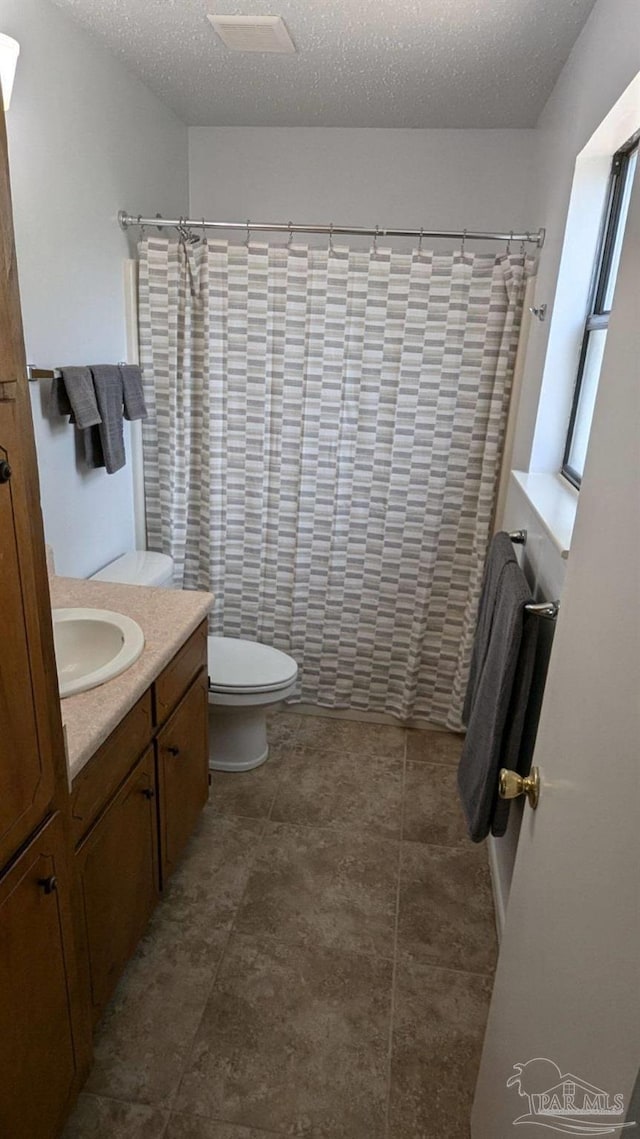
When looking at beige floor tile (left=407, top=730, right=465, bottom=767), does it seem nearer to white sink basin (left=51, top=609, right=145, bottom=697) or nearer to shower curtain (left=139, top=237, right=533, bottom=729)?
shower curtain (left=139, top=237, right=533, bottom=729)

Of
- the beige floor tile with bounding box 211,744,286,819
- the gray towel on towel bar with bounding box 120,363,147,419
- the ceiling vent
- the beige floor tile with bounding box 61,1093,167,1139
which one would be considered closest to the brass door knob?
the beige floor tile with bounding box 61,1093,167,1139

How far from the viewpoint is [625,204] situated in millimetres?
1733

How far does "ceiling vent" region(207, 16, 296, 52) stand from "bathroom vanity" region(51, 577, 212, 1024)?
1.63 metres

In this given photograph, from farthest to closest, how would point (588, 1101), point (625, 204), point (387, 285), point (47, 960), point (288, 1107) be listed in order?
point (387, 285) → point (625, 204) → point (288, 1107) → point (47, 960) → point (588, 1101)

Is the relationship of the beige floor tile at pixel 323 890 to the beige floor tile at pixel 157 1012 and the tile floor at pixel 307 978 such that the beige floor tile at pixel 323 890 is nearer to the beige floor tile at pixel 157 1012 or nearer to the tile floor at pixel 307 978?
the tile floor at pixel 307 978

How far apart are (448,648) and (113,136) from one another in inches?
89.3

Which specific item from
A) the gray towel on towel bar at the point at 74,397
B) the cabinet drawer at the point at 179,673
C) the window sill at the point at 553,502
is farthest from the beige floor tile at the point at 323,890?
the gray towel on towel bar at the point at 74,397

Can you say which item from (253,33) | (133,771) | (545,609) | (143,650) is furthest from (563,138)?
(133,771)

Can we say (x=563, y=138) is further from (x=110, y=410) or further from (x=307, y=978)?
(x=307, y=978)

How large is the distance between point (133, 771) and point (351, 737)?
1422 millimetres

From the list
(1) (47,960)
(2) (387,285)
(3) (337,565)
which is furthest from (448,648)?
(1) (47,960)

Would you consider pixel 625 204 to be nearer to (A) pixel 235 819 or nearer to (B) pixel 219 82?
(B) pixel 219 82

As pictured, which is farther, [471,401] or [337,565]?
[337,565]

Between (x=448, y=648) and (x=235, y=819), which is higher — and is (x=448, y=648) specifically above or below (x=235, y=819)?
above
